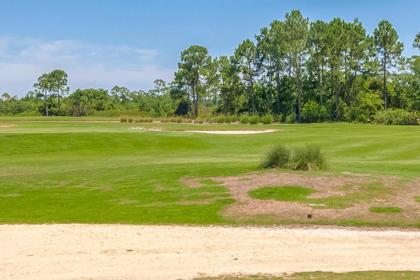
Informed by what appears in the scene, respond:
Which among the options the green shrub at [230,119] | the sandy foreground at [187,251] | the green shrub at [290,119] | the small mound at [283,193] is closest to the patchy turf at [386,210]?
the sandy foreground at [187,251]

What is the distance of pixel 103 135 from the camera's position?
38250 millimetres

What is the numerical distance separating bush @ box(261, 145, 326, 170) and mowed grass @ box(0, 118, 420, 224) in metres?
0.68

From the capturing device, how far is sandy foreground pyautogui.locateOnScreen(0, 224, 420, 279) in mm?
9758

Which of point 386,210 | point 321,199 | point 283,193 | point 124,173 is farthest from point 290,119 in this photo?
point 386,210

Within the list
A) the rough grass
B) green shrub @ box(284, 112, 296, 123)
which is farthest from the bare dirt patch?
green shrub @ box(284, 112, 296, 123)

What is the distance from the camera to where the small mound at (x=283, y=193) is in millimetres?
15855

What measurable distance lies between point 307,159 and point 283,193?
434 cm

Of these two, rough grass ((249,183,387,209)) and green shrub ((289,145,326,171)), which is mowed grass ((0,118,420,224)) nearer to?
green shrub ((289,145,326,171))

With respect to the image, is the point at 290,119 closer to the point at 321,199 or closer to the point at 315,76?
the point at 315,76

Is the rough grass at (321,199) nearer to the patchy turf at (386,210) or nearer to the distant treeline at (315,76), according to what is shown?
the patchy turf at (386,210)

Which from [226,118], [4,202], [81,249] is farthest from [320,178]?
[226,118]

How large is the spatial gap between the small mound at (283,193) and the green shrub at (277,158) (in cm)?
365

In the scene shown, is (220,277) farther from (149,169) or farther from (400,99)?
(400,99)

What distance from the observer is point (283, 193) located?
1627cm
